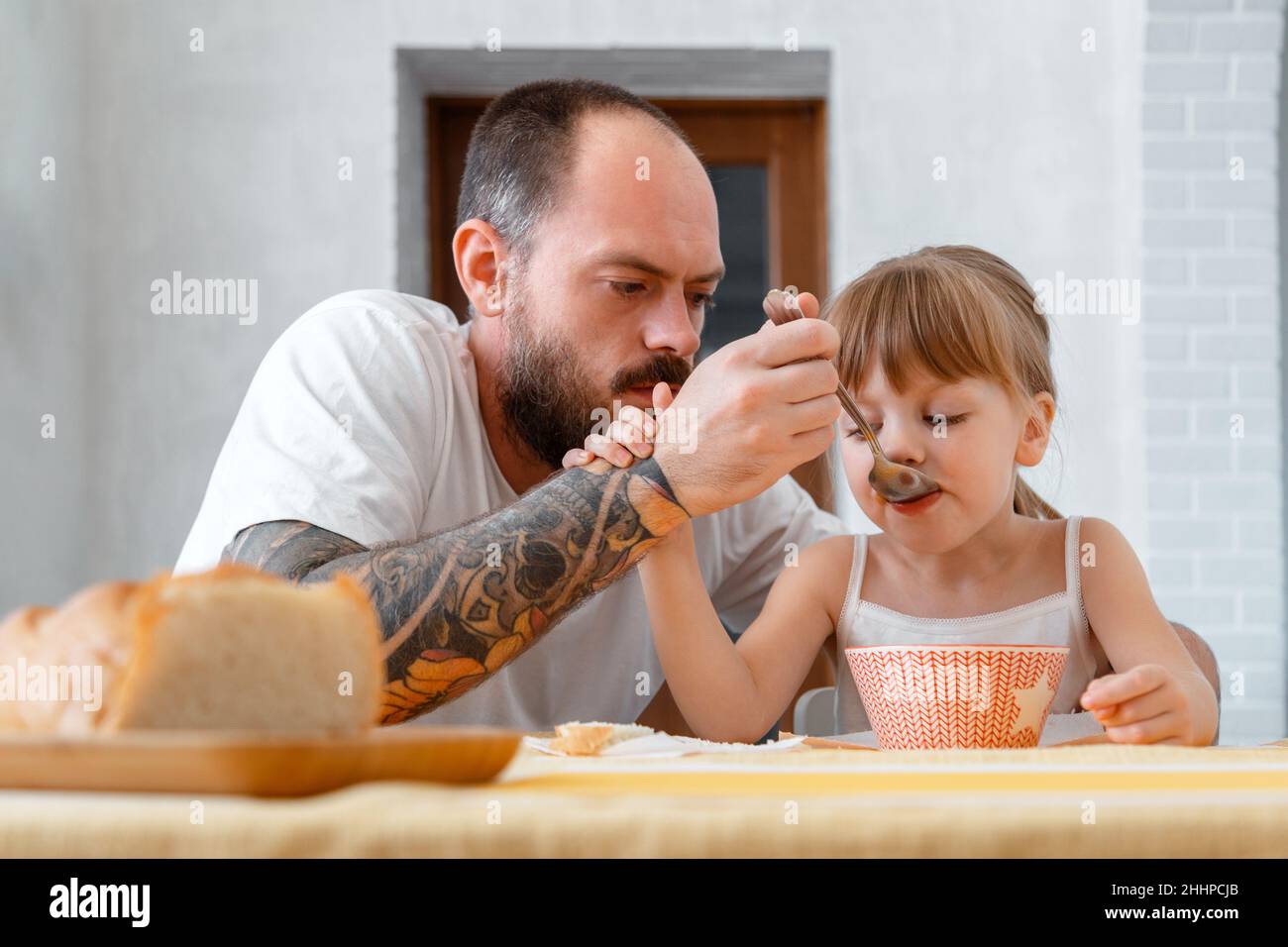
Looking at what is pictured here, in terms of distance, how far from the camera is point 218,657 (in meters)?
0.50

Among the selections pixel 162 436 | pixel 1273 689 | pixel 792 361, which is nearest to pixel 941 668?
pixel 792 361

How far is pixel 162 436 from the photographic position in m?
3.35

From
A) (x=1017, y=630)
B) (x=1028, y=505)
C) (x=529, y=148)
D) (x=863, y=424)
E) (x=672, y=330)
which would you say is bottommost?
(x=1017, y=630)

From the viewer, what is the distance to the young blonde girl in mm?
1273

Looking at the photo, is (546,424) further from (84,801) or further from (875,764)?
(84,801)

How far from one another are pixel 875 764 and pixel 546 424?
966 millimetres

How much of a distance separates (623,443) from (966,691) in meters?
0.46

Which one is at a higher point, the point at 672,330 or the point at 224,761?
the point at 672,330

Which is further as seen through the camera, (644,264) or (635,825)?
(644,264)

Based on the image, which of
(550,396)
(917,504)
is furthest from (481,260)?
(917,504)

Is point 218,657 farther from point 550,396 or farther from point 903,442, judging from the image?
point 550,396

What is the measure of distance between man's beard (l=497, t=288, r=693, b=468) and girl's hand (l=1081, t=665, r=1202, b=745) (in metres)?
0.78

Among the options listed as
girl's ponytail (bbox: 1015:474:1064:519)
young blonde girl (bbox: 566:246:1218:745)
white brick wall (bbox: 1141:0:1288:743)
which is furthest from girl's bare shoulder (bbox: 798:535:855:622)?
white brick wall (bbox: 1141:0:1288:743)

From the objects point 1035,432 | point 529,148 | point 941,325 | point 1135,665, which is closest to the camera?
point 1135,665
